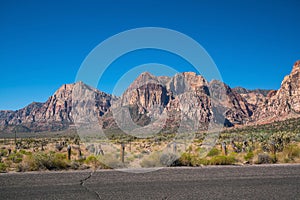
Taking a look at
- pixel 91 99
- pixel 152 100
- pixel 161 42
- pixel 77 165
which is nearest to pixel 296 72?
pixel 152 100

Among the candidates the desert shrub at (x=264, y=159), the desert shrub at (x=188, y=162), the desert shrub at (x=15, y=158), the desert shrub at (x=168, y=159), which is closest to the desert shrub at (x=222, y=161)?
the desert shrub at (x=188, y=162)

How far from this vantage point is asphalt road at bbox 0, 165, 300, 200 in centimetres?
657

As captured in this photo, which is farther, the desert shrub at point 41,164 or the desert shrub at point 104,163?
the desert shrub at point 104,163

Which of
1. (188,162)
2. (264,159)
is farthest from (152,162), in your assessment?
(264,159)

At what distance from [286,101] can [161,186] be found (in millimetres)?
121587

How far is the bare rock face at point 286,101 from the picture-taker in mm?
109625

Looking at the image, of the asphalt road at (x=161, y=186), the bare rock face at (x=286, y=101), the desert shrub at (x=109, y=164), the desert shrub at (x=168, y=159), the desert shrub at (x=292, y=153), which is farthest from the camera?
the bare rock face at (x=286, y=101)

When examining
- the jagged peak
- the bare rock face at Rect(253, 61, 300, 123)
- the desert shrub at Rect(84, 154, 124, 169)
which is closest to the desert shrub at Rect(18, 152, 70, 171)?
the desert shrub at Rect(84, 154, 124, 169)

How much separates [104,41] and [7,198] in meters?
12.6

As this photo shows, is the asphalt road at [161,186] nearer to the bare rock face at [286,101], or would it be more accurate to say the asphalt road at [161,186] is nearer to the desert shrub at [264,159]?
the desert shrub at [264,159]

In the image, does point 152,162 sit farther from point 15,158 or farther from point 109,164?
point 15,158

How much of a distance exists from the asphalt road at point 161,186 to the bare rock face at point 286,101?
4075 inches

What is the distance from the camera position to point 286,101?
382ft

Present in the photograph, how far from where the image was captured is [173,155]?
532 inches
